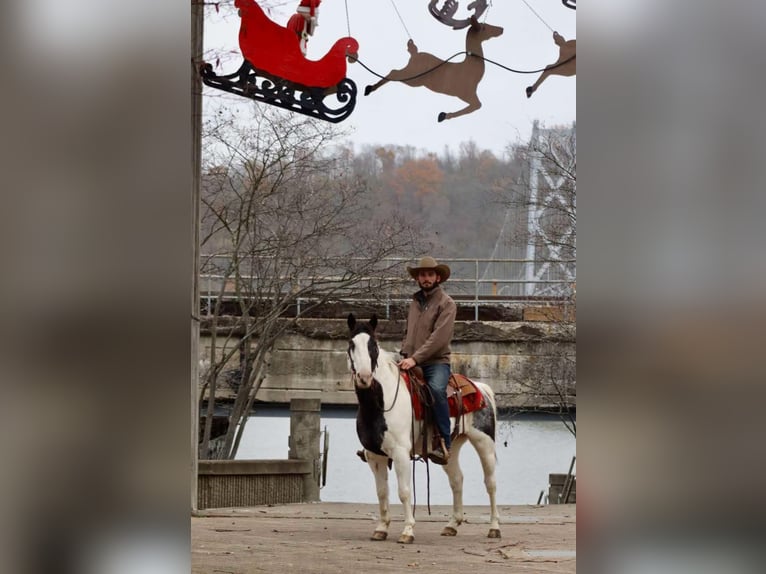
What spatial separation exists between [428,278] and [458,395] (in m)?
0.75

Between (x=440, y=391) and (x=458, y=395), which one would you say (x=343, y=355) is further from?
(x=440, y=391)

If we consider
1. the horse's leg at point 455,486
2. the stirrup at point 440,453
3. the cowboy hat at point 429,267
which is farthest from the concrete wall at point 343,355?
the stirrup at point 440,453

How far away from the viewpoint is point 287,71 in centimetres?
719

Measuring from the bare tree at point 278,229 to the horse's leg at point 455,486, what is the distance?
355cm

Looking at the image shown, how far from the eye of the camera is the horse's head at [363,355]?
6.91 metres

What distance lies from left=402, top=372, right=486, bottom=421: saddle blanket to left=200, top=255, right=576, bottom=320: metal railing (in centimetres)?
364

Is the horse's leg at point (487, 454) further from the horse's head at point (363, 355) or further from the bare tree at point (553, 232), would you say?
the bare tree at point (553, 232)

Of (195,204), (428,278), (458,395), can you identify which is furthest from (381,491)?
(195,204)
